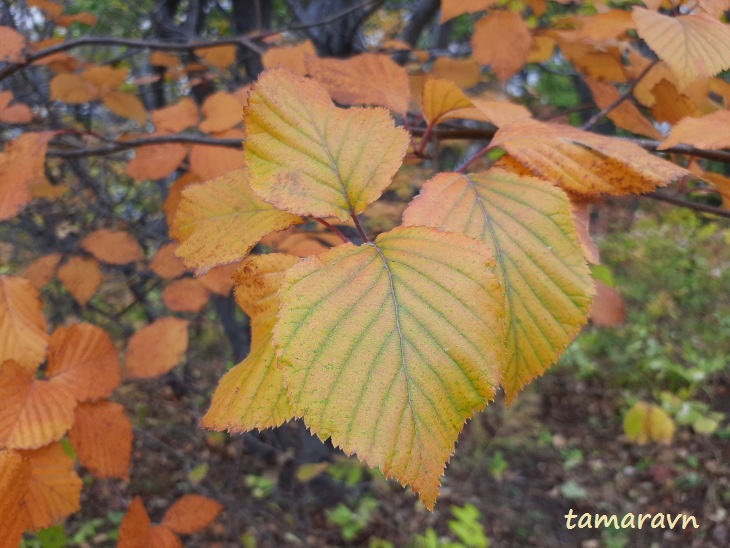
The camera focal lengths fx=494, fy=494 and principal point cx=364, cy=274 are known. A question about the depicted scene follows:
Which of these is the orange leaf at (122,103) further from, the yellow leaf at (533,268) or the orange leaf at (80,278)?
the yellow leaf at (533,268)

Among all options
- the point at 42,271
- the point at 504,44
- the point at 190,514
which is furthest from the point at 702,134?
the point at 42,271

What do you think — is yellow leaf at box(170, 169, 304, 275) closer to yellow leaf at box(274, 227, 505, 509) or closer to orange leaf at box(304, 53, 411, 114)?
yellow leaf at box(274, 227, 505, 509)

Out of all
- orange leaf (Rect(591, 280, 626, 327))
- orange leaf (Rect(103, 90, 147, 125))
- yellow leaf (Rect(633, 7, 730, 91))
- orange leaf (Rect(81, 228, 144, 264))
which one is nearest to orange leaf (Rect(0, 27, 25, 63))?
orange leaf (Rect(103, 90, 147, 125))

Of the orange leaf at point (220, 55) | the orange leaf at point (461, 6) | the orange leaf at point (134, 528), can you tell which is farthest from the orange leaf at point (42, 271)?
the orange leaf at point (461, 6)

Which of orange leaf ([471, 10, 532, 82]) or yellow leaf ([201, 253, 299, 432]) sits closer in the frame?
yellow leaf ([201, 253, 299, 432])

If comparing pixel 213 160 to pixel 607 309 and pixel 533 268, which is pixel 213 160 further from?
pixel 607 309

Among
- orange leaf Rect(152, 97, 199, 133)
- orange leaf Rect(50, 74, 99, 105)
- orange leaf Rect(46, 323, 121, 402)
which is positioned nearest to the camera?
orange leaf Rect(46, 323, 121, 402)

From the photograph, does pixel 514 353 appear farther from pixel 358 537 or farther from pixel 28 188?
pixel 358 537

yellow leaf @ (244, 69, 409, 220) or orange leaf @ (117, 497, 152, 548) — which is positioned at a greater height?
yellow leaf @ (244, 69, 409, 220)

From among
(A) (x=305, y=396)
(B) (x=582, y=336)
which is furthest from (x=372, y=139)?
(B) (x=582, y=336)
